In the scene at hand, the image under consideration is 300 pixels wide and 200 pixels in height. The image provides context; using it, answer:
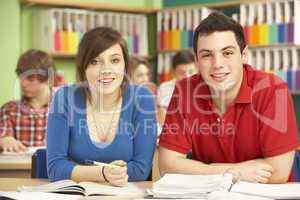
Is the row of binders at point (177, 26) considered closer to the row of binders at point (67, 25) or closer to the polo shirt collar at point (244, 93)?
the row of binders at point (67, 25)

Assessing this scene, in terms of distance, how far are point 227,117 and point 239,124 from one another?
62 millimetres

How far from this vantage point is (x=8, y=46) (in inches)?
221

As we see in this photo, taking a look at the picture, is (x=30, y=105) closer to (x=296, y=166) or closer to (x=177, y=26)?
(x=296, y=166)

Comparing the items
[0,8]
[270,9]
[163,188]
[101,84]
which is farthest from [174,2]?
[163,188]

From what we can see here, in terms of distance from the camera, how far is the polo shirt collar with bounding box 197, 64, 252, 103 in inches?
93.0

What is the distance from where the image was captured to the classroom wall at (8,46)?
5.57 meters

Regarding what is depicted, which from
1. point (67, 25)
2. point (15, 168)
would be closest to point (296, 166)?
point (15, 168)

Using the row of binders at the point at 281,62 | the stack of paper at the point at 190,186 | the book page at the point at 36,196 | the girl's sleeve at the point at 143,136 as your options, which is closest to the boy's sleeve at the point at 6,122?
the girl's sleeve at the point at 143,136

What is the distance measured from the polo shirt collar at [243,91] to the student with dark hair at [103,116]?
281 mm

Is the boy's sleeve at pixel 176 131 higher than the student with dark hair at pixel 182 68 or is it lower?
lower

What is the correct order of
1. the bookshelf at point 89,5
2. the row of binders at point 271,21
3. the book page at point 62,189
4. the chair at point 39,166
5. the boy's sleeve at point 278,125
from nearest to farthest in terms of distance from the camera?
the book page at point 62,189 < the boy's sleeve at point 278,125 < the chair at point 39,166 < the row of binders at point 271,21 < the bookshelf at point 89,5

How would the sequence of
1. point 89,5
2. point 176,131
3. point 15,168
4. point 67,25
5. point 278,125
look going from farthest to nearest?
1. point 89,5
2. point 67,25
3. point 15,168
4. point 176,131
5. point 278,125

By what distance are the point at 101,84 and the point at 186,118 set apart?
0.46 m

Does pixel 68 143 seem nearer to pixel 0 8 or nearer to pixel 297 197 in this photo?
pixel 297 197
